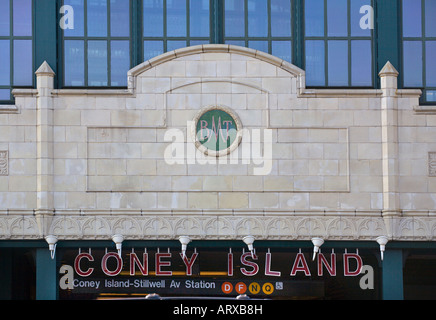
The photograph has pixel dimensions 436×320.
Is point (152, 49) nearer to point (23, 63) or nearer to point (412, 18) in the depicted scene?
point (23, 63)

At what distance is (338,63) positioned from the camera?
26000 mm

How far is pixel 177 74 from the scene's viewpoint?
25.3m

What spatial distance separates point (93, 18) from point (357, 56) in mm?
7576

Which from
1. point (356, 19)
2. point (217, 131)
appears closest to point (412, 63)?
point (356, 19)

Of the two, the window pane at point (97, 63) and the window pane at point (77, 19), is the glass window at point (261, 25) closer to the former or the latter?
the window pane at point (97, 63)

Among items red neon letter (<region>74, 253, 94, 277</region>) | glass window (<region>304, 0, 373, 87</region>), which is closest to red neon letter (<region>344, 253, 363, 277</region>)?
glass window (<region>304, 0, 373, 87</region>)

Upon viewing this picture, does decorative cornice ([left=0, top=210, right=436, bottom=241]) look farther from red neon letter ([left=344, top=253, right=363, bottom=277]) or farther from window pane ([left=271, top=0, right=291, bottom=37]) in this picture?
window pane ([left=271, top=0, right=291, bottom=37])

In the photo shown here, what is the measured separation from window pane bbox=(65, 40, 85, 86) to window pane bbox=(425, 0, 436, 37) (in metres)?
9.83

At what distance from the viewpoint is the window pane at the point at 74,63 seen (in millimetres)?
25797

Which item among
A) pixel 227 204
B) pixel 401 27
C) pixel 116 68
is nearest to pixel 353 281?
pixel 227 204

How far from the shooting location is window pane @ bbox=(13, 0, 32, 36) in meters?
25.8

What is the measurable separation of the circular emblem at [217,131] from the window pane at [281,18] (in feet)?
9.28

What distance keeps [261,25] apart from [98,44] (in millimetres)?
4659

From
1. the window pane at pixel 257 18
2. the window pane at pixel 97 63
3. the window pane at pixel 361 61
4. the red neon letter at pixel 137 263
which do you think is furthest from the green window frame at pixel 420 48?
the red neon letter at pixel 137 263
